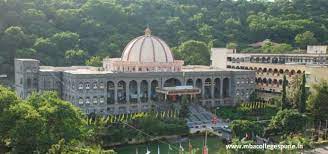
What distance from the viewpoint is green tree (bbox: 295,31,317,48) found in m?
90.6

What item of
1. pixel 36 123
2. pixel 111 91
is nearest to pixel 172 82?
pixel 111 91

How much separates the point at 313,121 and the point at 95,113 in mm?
23420

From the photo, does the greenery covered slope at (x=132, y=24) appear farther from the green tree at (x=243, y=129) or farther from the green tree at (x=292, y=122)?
the green tree at (x=292, y=122)

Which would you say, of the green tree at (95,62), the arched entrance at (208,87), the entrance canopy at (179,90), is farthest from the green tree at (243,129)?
the green tree at (95,62)

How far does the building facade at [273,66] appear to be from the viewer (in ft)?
193

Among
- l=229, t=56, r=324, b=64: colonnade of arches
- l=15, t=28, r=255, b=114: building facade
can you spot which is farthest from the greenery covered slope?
l=229, t=56, r=324, b=64: colonnade of arches

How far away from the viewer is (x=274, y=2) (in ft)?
392

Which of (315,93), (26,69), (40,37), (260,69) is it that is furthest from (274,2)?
(26,69)

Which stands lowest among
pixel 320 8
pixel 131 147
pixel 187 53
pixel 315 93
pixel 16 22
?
pixel 131 147

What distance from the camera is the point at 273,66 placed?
64.3 meters

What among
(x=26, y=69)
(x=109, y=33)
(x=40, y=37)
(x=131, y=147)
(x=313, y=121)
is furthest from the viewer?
(x=109, y=33)

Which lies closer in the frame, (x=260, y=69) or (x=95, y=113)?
(x=95, y=113)

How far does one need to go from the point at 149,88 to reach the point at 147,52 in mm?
5182

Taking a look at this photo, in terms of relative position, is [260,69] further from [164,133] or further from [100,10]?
[100,10]
